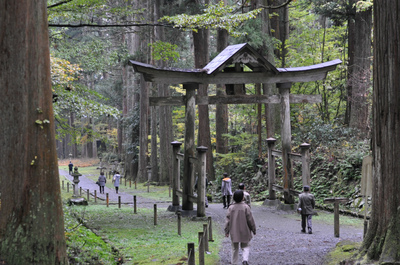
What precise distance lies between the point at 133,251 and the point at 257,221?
5.18m

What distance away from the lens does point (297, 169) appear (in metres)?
19.6

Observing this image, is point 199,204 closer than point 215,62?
Yes

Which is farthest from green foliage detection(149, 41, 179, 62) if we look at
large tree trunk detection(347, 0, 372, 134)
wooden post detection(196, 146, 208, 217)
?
Result: large tree trunk detection(347, 0, 372, 134)

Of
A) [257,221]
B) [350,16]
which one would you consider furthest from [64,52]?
[350,16]

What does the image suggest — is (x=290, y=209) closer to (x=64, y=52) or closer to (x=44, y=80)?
(x=44, y=80)

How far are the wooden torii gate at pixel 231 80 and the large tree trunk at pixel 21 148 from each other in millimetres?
6995

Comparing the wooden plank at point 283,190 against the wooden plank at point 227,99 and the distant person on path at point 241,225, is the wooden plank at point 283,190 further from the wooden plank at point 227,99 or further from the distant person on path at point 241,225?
the distant person on path at point 241,225

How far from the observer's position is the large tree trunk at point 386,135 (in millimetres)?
5648

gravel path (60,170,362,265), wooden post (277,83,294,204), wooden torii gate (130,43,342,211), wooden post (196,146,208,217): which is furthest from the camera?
wooden post (277,83,294,204)

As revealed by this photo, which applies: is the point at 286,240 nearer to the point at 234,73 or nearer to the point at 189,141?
the point at 189,141

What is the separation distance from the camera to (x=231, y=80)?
1414 cm

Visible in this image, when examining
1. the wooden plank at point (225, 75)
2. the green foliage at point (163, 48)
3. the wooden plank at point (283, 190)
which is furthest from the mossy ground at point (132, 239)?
the green foliage at point (163, 48)

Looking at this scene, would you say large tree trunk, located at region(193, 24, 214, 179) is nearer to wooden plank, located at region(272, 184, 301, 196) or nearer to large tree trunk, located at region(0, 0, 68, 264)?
wooden plank, located at region(272, 184, 301, 196)

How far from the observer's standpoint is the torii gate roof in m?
13.3
